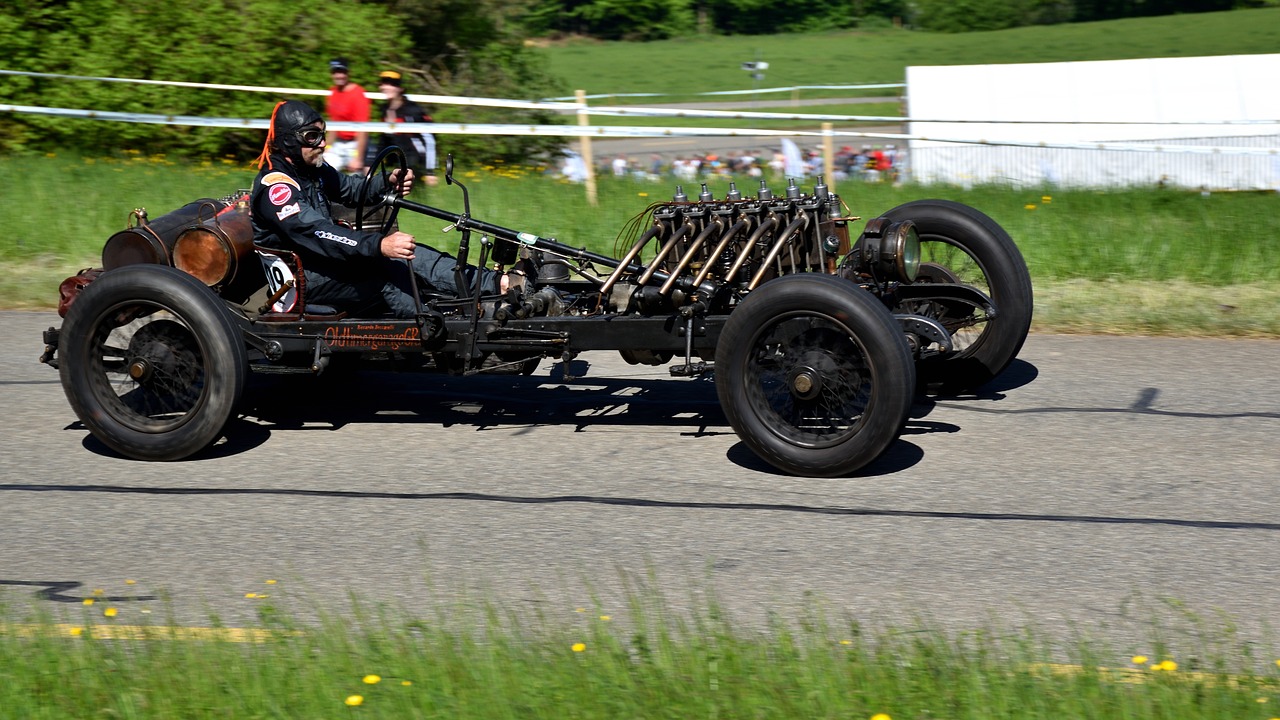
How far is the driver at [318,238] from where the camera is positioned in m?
5.92

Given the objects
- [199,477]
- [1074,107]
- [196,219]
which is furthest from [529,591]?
[1074,107]

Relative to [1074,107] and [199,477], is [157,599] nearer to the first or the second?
[199,477]

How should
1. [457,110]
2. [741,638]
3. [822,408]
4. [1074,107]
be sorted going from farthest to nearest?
[1074,107] → [457,110] → [822,408] → [741,638]

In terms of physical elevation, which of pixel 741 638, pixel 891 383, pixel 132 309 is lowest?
pixel 741 638

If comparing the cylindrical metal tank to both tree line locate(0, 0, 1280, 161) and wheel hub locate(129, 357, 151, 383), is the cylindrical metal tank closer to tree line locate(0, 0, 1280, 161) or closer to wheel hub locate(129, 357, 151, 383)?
wheel hub locate(129, 357, 151, 383)

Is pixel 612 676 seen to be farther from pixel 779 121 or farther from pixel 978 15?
pixel 978 15

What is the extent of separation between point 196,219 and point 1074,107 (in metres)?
18.5

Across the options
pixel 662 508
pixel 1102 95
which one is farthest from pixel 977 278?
pixel 1102 95

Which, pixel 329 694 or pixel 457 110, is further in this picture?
pixel 457 110

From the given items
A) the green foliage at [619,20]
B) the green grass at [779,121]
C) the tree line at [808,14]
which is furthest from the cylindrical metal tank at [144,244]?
the green foliage at [619,20]

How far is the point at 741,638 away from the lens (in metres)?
3.87

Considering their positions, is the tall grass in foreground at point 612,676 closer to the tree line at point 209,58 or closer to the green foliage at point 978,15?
the tree line at point 209,58

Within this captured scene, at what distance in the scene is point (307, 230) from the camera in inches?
233

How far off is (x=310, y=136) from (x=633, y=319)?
5.61ft
